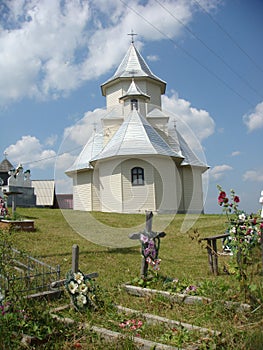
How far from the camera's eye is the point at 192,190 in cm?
2620

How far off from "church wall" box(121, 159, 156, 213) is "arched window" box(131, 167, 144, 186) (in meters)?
0.20

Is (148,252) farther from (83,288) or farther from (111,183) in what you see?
(111,183)

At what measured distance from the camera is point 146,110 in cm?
2731

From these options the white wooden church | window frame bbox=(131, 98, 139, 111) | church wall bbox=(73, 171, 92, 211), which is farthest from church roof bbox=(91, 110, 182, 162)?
church wall bbox=(73, 171, 92, 211)

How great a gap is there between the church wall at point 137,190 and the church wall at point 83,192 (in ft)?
13.5

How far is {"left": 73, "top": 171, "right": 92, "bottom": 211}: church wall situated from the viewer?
1004 inches

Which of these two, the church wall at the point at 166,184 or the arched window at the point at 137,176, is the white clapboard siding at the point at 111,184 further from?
the church wall at the point at 166,184

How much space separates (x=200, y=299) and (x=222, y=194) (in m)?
1.59

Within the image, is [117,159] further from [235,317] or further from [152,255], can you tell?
[235,317]

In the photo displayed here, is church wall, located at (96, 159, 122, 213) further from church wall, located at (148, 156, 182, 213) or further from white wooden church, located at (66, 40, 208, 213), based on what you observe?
church wall, located at (148, 156, 182, 213)

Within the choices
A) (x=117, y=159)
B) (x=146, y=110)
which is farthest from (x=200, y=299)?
(x=146, y=110)

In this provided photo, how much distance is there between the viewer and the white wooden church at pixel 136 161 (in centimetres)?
2240

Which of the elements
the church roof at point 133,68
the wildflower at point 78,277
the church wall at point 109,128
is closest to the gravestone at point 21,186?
the church wall at point 109,128

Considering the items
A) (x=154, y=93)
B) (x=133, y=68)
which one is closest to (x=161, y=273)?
(x=154, y=93)
